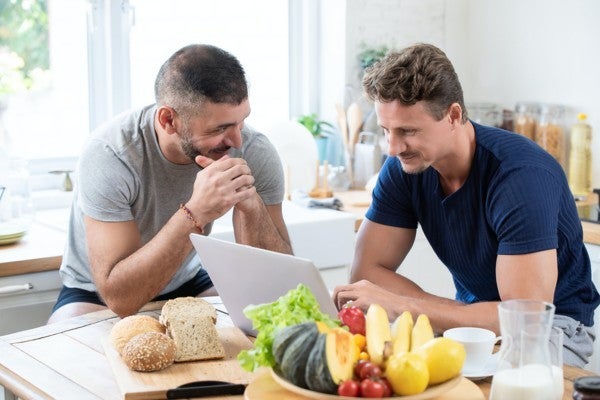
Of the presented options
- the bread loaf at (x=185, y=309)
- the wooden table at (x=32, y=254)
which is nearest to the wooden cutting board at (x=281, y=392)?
the bread loaf at (x=185, y=309)

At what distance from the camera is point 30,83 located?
386cm

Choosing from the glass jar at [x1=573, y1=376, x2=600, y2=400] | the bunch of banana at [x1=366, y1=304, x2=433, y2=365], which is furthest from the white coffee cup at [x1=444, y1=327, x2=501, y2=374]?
the glass jar at [x1=573, y1=376, x2=600, y2=400]

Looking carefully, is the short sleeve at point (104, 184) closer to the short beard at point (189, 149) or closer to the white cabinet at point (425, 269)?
the short beard at point (189, 149)

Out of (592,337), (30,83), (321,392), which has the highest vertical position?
(30,83)

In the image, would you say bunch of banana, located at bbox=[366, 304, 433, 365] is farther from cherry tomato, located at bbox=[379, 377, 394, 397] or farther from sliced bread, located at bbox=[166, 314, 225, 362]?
sliced bread, located at bbox=[166, 314, 225, 362]

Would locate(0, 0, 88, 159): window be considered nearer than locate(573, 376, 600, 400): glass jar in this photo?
No

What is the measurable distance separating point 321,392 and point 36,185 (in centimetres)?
262

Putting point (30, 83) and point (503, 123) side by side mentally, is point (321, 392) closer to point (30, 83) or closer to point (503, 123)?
point (30, 83)

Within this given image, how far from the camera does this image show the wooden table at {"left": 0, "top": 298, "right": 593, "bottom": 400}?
6.10 feet

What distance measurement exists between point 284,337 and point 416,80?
36.0 inches

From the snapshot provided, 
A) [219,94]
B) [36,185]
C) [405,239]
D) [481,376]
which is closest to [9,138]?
[36,185]

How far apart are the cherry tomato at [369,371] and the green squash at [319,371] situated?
49mm

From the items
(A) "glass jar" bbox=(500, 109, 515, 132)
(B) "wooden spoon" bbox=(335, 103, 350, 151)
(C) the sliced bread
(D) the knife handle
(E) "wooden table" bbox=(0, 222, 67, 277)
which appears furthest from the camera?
(A) "glass jar" bbox=(500, 109, 515, 132)

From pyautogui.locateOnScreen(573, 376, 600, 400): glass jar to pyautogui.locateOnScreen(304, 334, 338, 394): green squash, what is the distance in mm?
394
